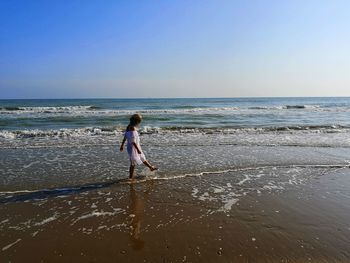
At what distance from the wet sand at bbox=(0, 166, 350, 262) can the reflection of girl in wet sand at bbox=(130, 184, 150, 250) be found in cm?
1

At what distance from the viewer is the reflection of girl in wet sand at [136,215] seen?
448 cm

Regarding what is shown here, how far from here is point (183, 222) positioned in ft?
17.1

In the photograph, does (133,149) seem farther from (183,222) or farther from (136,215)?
(183,222)

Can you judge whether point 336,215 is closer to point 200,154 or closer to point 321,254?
point 321,254

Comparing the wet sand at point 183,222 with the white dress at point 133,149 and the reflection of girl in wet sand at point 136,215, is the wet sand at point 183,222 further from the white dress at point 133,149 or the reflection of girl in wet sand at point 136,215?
the white dress at point 133,149

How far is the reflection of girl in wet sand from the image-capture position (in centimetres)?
448

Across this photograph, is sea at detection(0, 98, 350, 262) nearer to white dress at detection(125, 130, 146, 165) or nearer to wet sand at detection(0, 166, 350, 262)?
wet sand at detection(0, 166, 350, 262)

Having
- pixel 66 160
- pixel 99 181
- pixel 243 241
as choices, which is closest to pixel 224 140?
pixel 66 160

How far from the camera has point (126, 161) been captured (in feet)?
33.6

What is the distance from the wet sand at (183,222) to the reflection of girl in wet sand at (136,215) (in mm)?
15

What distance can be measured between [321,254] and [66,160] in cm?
824

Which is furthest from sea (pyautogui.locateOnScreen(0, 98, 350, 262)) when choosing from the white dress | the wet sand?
the white dress

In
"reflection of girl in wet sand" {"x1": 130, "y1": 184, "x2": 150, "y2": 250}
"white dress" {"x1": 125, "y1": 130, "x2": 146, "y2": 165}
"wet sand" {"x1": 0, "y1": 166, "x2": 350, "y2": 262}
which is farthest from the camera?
"white dress" {"x1": 125, "y1": 130, "x2": 146, "y2": 165}

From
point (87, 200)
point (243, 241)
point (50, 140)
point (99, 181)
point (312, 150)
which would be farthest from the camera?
point (50, 140)
